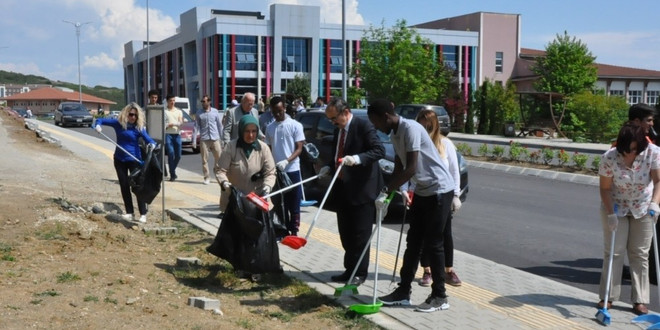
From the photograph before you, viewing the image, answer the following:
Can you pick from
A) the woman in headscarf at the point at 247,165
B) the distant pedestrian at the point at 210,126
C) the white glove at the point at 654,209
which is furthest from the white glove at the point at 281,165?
the distant pedestrian at the point at 210,126

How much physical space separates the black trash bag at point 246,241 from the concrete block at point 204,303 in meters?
0.70

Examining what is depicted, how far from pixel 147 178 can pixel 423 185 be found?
513 centimetres

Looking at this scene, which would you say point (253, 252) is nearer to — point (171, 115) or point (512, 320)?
point (512, 320)

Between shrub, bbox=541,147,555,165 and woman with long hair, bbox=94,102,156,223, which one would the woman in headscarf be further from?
shrub, bbox=541,147,555,165

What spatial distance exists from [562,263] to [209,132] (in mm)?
8092

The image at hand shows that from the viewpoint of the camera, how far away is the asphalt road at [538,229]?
8.50 meters

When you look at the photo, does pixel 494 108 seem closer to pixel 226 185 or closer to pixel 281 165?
pixel 281 165

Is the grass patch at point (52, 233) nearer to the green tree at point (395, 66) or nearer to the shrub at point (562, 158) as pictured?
the shrub at point (562, 158)

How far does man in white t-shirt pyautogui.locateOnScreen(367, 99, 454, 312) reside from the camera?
616 centimetres

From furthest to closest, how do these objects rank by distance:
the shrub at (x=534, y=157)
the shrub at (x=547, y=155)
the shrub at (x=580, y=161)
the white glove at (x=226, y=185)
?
the shrub at (x=534, y=157), the shrub at (x=547, y=155), the shrub at (x=580, y=161), the white glove at (x=226, y=185)

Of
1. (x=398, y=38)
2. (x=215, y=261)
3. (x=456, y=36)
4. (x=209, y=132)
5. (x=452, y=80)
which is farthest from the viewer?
(x=456, y=36)

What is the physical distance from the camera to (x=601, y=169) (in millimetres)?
6305

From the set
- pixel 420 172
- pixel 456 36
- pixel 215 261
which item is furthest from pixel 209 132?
pixel 456 36

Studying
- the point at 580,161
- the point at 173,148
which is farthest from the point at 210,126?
the point at 580,161
